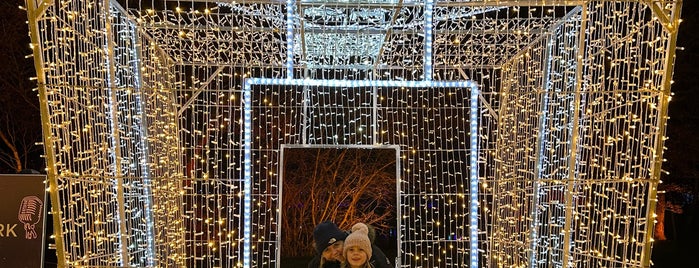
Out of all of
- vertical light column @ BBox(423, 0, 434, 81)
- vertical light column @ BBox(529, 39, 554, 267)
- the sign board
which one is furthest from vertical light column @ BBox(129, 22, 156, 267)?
vertical light column @ BBox(529, 39, 554, 267)

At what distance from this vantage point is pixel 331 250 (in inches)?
208

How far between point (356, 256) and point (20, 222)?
115 inches

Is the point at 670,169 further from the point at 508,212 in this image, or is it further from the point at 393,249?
the point at 393,249

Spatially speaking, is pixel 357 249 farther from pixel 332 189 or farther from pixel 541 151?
pixel 541 151

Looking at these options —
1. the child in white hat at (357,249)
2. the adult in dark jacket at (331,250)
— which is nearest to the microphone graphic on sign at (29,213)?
the adult in dark jacket at (331,250)

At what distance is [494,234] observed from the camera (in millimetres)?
6176

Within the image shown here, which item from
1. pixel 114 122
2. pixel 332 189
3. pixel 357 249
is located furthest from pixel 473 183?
pixel 114 122

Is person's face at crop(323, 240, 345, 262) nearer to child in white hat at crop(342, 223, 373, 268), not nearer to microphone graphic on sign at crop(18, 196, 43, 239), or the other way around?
child in white hat at crop(342, 223, 373, 268)

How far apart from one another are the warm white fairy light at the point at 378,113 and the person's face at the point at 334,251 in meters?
0.50

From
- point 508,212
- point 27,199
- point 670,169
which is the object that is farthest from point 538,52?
point 670,169

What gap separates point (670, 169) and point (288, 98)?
799 cm

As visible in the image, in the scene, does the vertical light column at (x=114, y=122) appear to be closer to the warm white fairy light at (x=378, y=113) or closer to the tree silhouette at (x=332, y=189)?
the warm white fairy light at (x=378, y=113)

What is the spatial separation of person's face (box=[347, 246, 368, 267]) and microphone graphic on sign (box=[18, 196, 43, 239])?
106 inches

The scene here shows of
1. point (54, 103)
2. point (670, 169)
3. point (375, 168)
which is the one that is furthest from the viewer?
point (670, 169)
